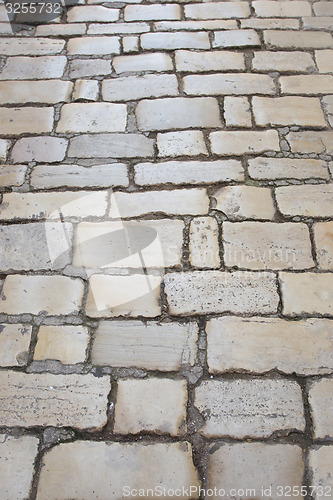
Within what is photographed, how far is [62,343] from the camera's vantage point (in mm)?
1878

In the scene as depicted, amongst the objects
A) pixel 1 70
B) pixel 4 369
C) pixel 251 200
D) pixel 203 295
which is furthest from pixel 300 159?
pixel 1 70

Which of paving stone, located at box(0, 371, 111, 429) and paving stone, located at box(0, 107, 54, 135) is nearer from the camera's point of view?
paving stone, located at box(0, 371, 111, 429)

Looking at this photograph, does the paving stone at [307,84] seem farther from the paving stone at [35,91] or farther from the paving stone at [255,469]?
the paving stone at [255,469]

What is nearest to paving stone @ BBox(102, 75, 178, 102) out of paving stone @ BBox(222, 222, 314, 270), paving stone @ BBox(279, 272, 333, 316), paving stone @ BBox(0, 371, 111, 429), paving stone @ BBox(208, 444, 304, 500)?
paving stone @ BBox(222, 222, 314, 270)

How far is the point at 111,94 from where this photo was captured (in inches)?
115

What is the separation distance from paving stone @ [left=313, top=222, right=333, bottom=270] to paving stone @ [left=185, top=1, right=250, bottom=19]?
2.11 metres

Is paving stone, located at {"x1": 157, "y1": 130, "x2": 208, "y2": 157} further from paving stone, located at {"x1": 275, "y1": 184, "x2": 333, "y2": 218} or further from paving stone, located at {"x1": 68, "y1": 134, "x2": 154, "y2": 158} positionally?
paving stone, located at {"x1": 275, "y1": 184, "x2": 333, "y2": 218}

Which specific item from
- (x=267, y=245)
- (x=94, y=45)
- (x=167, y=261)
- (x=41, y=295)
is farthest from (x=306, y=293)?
(x=94, y=45)

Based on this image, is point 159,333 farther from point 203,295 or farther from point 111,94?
point 111,94

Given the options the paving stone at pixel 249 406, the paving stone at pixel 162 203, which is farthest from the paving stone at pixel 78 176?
the paving stone at pixel 249 406

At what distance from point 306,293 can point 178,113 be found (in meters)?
1.42

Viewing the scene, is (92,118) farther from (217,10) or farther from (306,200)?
(217,10)

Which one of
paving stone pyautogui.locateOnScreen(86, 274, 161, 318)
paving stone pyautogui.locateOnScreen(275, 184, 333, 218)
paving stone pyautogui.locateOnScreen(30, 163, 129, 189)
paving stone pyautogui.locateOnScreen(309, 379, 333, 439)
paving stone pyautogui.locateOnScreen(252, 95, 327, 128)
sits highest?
paving stone pyautogui.locateOnScreen(252, 95, 327, 128)

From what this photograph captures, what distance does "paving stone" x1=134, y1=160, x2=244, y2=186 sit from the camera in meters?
2.45
